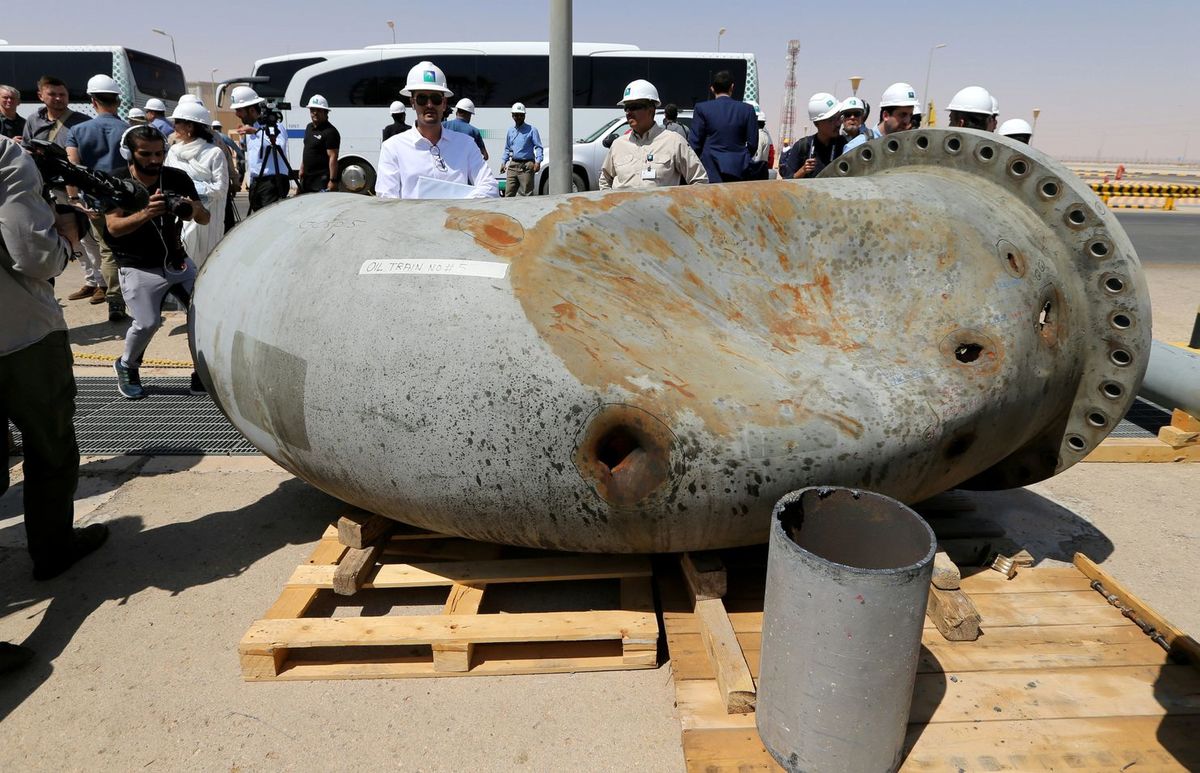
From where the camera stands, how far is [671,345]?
7.20ft

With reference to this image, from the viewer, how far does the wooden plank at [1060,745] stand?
1958 mm

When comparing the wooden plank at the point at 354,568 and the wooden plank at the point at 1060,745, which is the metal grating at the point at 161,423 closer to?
the wooden plank at the point at 354,568

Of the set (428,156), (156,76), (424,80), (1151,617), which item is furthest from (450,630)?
(156,76)

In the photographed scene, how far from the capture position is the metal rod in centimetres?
418

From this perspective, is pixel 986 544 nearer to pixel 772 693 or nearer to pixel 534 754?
pixel 772 693

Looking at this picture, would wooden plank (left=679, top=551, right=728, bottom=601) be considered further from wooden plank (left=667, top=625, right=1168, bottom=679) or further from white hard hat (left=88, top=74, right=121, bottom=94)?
white hard hat (left=88, top=74, right=121, bottom=94)

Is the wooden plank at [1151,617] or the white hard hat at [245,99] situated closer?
the wooden plank at [1151,617]

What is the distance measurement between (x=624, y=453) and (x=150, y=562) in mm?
2209

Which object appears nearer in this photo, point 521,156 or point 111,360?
point 111,360

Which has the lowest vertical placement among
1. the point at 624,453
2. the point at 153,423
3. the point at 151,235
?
the point at 153,423

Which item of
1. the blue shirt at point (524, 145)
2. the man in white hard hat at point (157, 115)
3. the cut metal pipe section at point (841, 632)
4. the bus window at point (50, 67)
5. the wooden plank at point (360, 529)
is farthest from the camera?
the bus window at point (50, 67)

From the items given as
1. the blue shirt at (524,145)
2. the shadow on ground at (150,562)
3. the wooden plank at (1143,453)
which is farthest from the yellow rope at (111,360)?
the blue shirt at (524,145)

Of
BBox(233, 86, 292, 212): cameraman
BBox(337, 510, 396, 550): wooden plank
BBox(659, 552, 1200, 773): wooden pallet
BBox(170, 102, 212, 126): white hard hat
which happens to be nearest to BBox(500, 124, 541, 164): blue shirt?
BBox(233, 86, 292, 212): cameraman

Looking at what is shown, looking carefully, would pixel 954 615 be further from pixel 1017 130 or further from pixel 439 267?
pixel 1017 130
